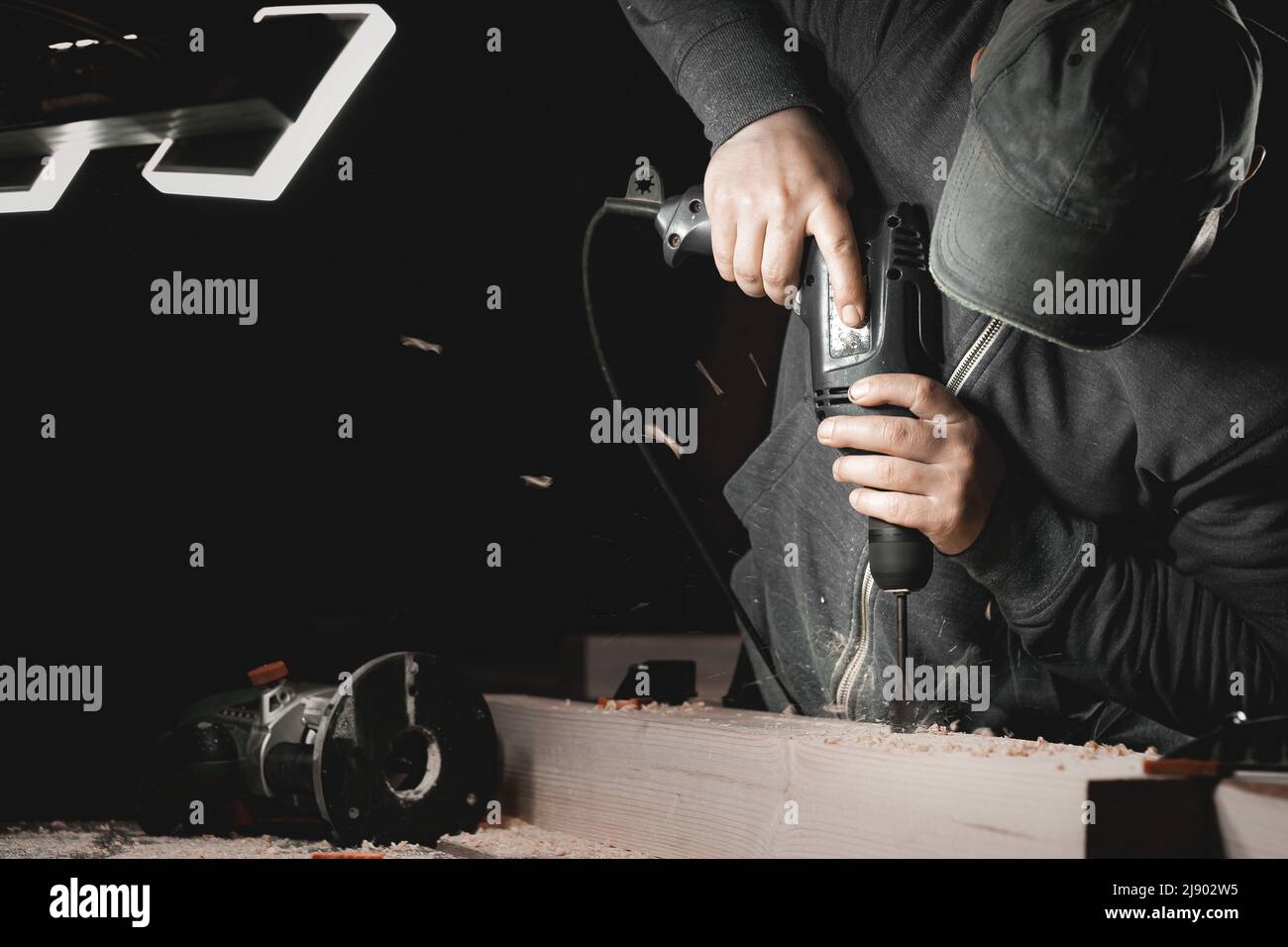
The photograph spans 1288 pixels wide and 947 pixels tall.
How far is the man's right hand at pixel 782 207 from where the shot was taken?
1.04 metres

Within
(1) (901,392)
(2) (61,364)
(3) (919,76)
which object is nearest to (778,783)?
(1) (901,392)

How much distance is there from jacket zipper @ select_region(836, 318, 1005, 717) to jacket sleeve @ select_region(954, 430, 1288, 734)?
12cm

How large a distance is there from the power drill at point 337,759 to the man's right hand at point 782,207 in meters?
0.54

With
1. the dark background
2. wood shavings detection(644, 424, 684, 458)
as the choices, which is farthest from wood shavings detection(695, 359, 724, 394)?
wood shavings detection(644, 424, 684, 458)

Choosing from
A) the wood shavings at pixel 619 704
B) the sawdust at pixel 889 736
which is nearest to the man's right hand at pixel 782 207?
the sawdust at pixel 889 736

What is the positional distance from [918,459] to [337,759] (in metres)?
0.64

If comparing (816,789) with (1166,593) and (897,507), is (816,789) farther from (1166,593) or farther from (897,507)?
(1166,593)

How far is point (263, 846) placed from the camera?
110cm

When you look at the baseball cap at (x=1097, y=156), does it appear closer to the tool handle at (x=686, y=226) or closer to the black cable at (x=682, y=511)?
the tool handle at (x=686, y=226)

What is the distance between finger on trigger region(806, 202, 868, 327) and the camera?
3.38 feet

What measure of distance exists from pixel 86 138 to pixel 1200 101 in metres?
1.09

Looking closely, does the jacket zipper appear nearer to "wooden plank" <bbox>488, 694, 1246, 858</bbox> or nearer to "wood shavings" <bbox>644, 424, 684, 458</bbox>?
"wooden plank" <bbox>488, 694, 1246, 858</bbox>

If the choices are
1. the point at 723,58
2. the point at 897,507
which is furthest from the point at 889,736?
the point at 723,58
